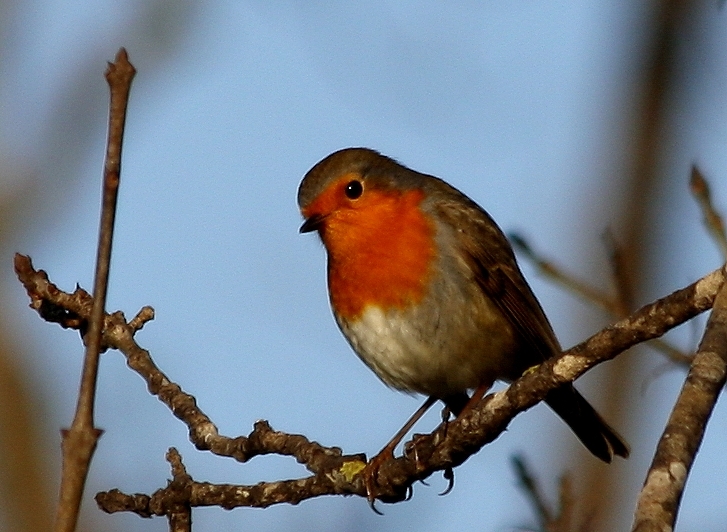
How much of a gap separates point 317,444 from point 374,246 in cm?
131

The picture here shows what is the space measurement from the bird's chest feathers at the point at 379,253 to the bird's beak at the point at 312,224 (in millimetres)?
45

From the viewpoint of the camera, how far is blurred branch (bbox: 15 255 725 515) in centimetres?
300

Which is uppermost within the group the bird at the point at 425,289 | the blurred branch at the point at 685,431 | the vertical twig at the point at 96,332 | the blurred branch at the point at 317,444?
the bird at the point at 425,289

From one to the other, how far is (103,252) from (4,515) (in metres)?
4.52

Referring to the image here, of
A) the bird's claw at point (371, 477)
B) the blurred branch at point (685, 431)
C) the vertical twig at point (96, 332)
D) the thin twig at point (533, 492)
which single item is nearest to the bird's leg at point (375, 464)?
the bird's claw at point (371, 477)

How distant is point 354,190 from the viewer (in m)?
5.64

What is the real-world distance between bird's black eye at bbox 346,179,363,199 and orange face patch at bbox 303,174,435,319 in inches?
0.8

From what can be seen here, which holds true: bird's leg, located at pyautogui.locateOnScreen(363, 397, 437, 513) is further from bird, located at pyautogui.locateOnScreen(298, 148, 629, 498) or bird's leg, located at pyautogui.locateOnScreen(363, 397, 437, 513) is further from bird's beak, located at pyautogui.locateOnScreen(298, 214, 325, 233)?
bird's beak, located at pyautogui.locateOnScreen(298, 214, 325, 233)

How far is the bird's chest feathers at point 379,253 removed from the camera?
513 centimetres

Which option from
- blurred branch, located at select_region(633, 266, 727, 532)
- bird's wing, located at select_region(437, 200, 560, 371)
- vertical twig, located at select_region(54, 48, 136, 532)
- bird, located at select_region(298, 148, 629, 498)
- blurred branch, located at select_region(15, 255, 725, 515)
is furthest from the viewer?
bird's wing, located at select_region(437, 200, 560, 371)

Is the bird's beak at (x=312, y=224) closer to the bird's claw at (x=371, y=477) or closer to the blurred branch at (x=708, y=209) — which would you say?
the bird's claw at (x=371, y=477)

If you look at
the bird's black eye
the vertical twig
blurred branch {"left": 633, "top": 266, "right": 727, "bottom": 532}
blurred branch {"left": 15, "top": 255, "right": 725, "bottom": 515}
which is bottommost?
blurred branch {"left": 633, "top": 266, "right": 727, "bottom": 532}

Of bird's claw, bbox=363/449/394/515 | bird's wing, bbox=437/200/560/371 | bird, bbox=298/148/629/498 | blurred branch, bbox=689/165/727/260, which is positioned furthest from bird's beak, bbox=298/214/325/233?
blurred branch, bbox=689/165/727/260

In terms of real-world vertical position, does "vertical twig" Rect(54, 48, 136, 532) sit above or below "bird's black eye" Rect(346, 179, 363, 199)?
below
